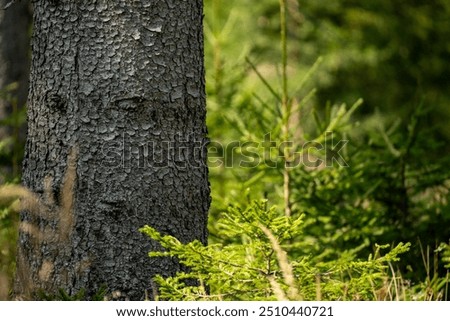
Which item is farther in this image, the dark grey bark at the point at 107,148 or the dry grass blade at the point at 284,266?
the dark grey bark at the point at 107,148

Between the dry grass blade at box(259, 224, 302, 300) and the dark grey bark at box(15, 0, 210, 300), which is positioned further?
the dark grey bark at box(15, 0, 210, 300)

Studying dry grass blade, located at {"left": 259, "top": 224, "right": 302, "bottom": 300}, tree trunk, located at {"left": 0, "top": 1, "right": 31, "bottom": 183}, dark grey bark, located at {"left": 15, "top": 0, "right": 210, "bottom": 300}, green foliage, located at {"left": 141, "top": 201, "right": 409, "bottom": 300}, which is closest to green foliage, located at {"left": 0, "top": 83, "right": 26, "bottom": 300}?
dark grey bark, located at {"left": 15, "top": 0, "right": 210, "bottom": 300}

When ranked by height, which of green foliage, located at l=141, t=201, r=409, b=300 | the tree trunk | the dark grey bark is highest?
the tree trunk

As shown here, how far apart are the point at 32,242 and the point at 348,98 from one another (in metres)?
8.92

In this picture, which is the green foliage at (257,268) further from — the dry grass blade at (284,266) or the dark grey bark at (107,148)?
the dark grey bark at (107,148)

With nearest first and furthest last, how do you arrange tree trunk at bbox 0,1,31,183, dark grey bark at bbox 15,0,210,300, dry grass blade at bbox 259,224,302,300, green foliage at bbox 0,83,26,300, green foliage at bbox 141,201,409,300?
dry grass blade at bbox 259,224,302,300 < green foliage at bbox 141,201,409,300 < dark grey bark at bbox 15,0,210,300 < green foliage at bbox 0,83,26,300 < tree trunk at bbox 0,1,31,183

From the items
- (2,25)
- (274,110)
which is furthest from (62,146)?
(2,25)

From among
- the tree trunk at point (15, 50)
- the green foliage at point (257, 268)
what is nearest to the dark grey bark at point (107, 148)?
the green foliage at point (257, 268)

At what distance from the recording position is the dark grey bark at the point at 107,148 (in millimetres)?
3189

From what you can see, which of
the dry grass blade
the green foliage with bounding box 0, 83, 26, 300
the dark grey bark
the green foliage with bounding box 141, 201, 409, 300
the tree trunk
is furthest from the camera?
the tree trunk

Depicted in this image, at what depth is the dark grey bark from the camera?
10.5 ft

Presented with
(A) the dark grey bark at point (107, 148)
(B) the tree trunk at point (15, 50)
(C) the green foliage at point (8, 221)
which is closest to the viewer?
(A) the dark grey bark at point (107, 148)

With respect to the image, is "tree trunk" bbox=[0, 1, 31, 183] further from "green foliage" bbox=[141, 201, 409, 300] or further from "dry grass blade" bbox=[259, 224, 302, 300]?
"dry grass blade" bbox=[259, 224, 302, 300]
